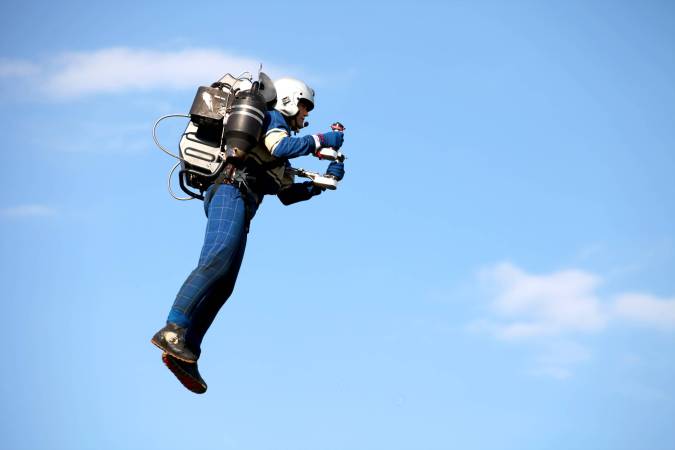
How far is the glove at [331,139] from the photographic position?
58.6 ft

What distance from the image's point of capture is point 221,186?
690 inches

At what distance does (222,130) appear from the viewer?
17.7 metres

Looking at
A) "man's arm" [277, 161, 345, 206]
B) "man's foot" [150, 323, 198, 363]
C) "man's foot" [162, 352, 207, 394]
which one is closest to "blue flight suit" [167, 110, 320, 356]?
"man's foot" [150, 323, 198, 363]

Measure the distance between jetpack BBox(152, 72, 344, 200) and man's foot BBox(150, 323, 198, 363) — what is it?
261 centimetres

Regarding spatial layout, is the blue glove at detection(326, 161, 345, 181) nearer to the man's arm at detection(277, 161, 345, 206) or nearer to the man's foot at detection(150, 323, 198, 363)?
the man's arm at detection(277, 161, 345, 206)

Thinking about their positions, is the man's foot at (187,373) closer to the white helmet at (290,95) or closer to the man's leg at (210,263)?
the man's leg at (210,263)

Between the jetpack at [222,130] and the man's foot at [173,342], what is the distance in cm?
261

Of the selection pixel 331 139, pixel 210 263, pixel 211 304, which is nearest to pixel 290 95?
pixel 331 139

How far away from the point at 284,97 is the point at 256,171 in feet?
4.26

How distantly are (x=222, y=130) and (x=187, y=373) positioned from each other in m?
3.66

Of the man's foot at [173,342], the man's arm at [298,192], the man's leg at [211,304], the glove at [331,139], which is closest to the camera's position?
the man's foot at [173,342]

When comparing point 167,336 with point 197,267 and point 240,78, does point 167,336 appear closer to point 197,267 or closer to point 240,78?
point 197,267

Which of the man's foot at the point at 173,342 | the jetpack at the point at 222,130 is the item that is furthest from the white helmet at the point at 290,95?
the man's foot at the point at 173,342

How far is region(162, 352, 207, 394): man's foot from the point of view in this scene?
16219mm
